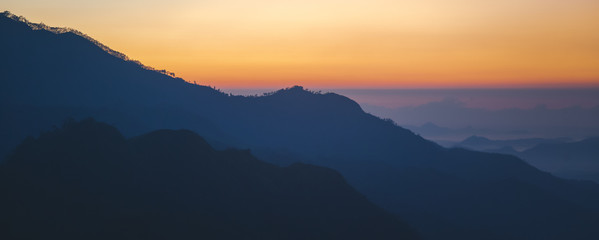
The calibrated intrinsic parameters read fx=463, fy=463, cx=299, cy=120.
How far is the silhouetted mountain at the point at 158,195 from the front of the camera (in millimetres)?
77812

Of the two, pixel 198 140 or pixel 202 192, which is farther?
pixel 198 140

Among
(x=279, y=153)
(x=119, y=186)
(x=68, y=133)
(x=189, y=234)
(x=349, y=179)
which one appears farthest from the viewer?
(x=349, y=179)

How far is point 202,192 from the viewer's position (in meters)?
90.6

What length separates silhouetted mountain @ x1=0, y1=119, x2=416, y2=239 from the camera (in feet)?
255

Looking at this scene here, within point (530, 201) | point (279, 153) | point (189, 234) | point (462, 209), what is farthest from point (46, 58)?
point (530, 201)

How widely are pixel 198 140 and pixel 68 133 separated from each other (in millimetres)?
25296

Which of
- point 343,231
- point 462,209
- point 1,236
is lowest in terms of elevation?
point 462,209

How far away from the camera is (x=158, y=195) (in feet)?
282

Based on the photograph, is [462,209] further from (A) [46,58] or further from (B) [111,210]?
(A) [46,58]

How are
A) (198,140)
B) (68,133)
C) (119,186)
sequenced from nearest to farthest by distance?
(119,186)
(68,133)
(198,140)

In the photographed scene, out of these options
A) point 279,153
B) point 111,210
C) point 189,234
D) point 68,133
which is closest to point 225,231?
point 189,234

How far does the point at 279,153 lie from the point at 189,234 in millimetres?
94792

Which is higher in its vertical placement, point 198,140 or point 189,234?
point 198,140

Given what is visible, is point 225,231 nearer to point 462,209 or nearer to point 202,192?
point 202,192
